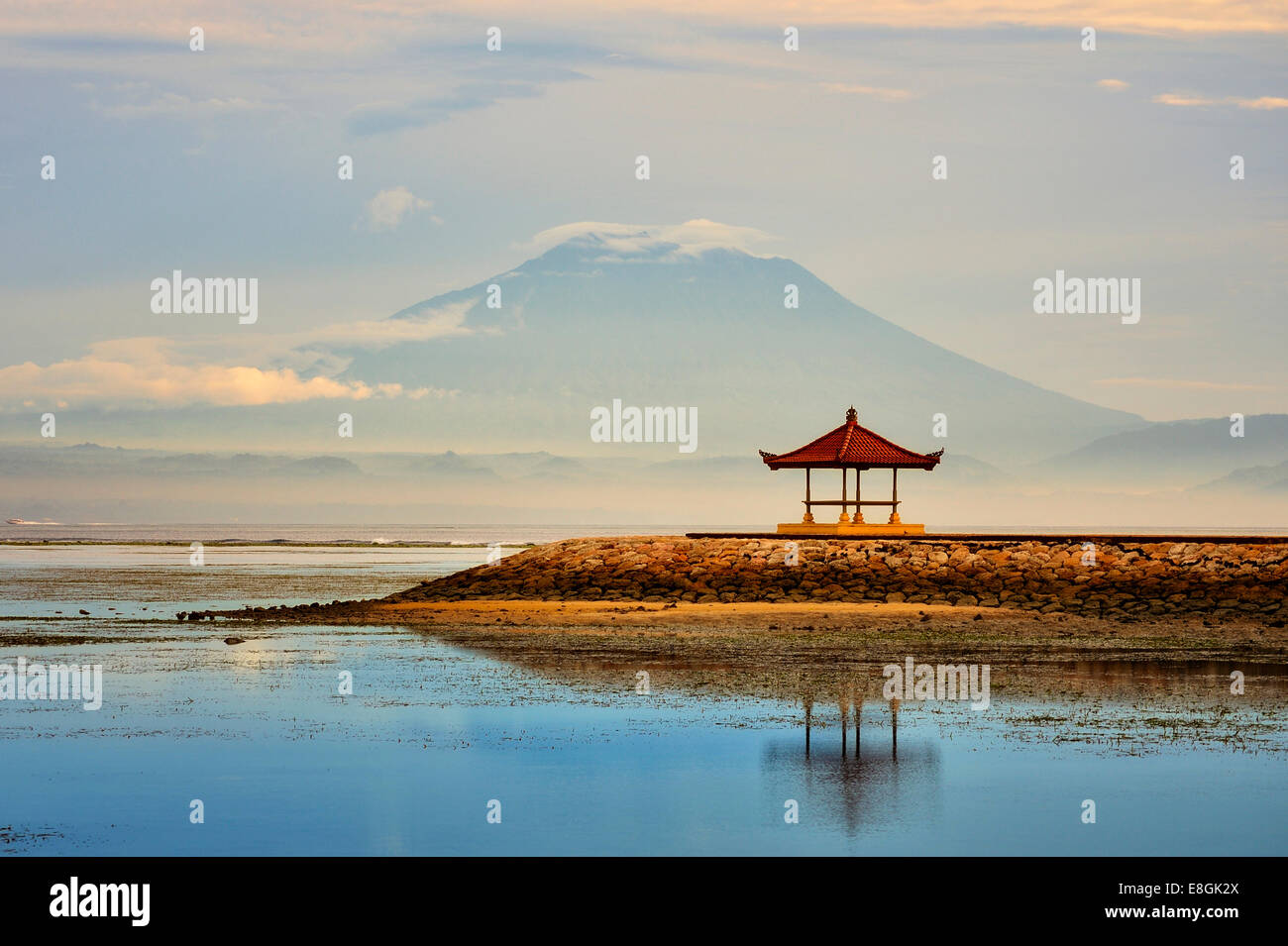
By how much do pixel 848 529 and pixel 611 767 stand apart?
3484 centimetres

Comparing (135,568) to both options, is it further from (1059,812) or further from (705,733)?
(1059,812)

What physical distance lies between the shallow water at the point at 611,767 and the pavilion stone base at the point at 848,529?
23573mm

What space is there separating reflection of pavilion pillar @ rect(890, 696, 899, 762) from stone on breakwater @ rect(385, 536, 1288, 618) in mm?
19136

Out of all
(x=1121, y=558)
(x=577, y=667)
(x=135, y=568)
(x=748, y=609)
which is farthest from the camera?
(x=135, y=568)

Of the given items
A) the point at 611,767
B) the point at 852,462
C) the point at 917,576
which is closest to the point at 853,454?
the point at 852,462

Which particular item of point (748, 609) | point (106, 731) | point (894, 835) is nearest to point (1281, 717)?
point (894, 835)

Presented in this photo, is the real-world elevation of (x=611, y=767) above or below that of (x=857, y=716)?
below

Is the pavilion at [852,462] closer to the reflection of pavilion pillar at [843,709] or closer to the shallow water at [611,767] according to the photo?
the shallow water at [611,767]

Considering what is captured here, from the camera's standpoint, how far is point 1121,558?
4531cm

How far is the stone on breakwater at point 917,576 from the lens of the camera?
137 ft

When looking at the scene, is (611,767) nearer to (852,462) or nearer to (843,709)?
(843,709)

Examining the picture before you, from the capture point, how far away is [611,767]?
17.7m
